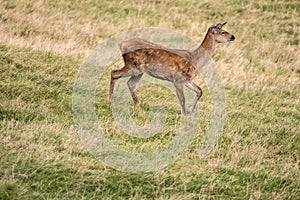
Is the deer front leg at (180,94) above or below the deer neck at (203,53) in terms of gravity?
below

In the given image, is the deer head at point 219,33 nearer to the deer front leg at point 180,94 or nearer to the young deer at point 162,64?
the young deer at point 162,64

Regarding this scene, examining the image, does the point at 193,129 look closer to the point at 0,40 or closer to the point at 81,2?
the point at 0,40

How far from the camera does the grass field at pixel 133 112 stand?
28.4 feet

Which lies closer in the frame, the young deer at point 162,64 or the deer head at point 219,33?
the young deer at point 162,64

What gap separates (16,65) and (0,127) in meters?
3.09

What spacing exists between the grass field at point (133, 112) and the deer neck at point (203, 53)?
893 mm

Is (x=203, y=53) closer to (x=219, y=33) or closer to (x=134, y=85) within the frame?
(x=219, y=33)

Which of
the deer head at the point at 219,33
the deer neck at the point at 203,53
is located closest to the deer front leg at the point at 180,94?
Result: the deer neck at the point at 203,53

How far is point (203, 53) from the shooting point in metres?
11.2

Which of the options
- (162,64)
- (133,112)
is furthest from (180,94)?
(133,112)

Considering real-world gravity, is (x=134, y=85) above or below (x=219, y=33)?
below

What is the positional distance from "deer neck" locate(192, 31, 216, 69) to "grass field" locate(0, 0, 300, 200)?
0.89 metres

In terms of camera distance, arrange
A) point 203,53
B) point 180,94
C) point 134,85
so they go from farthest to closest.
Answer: point 134,85 → point 203,53 → point 180,94

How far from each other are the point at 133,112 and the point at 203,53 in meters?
1.54
